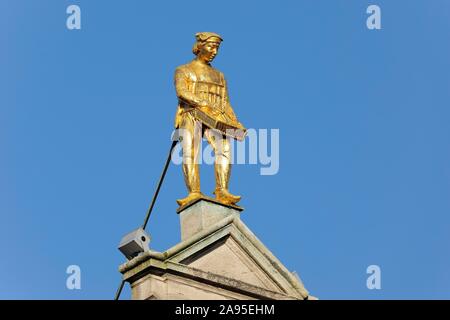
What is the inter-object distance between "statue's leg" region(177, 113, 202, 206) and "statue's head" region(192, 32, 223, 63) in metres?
1.74

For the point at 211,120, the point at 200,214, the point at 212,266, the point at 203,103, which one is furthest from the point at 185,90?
the point at 212,266

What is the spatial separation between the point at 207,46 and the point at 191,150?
2.75 meters

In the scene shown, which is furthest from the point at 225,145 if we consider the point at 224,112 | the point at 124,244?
the point at 124,244

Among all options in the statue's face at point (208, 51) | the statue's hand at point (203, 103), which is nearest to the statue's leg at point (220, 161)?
the statue's hand at point (203, 103)

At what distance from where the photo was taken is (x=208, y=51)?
214 ft

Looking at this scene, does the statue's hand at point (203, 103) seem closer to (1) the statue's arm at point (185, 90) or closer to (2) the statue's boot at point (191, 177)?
(1) the statue's arm at point (185, 90)

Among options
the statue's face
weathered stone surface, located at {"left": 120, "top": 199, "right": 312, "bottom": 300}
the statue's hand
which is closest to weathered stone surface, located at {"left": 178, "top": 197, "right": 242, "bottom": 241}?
weathered stone surface, located at {"left": 120, "top": 199, "right": 312, "bottom": 300}

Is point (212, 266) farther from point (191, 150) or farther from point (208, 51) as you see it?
point (208, 51)

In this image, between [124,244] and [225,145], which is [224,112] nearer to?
[225,145]

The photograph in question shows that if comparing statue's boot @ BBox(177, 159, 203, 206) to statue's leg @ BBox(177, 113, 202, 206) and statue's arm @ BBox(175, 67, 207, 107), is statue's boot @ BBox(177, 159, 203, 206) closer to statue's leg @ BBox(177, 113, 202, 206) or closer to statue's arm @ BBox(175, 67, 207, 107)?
statue's leg @ BBox(177, 113, 202, 206)

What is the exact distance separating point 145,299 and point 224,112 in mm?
6324

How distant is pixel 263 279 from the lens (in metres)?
63.7

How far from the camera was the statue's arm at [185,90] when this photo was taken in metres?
64.5


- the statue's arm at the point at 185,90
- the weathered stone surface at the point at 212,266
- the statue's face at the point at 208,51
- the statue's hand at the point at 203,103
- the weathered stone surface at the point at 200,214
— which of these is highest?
the statue's face at the point at 208,51
